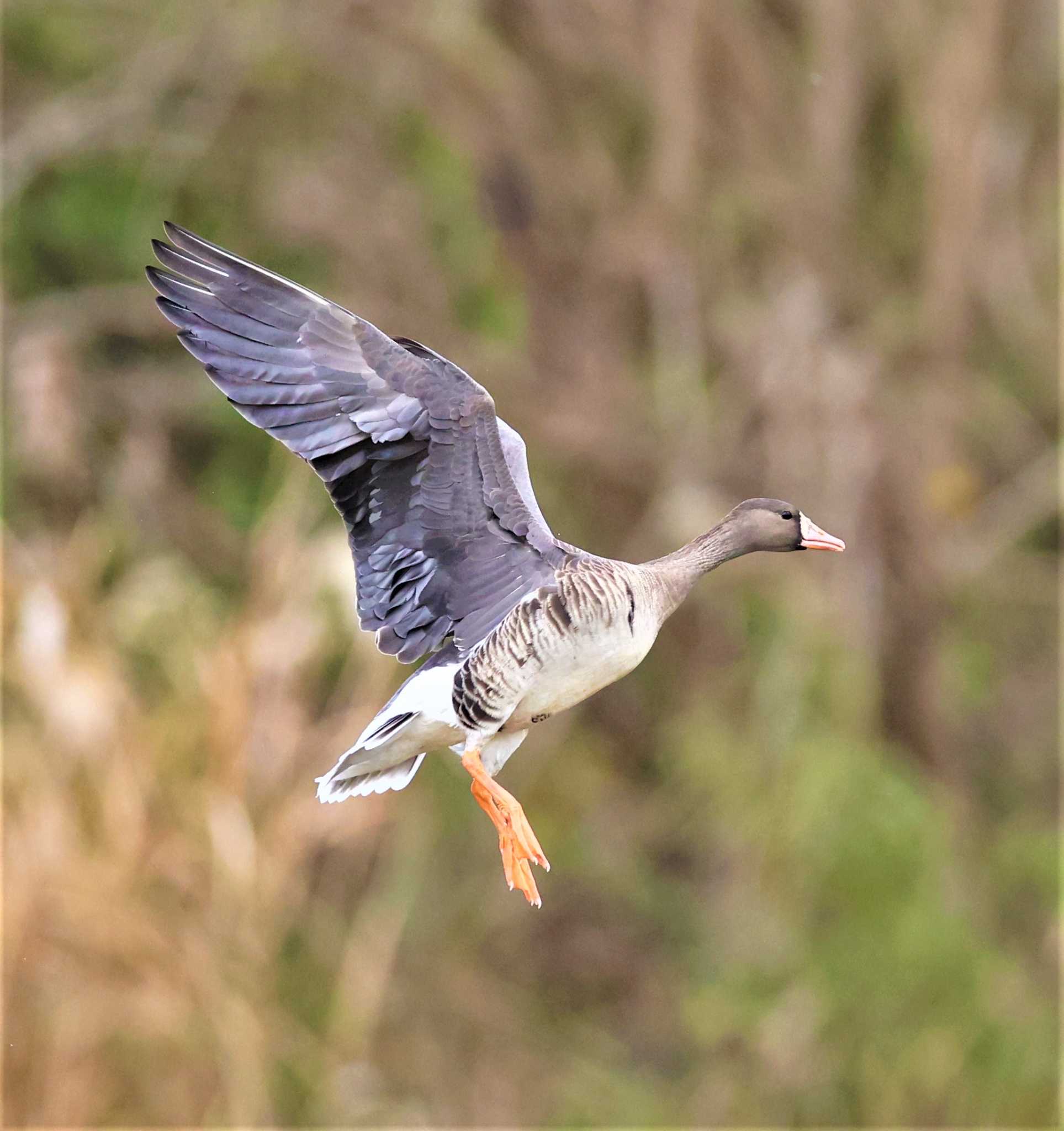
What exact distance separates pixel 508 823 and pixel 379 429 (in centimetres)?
89

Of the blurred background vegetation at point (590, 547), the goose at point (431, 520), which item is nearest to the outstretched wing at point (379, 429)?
the goose at point (431, 520)

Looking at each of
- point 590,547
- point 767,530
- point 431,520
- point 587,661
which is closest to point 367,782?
point 431,520

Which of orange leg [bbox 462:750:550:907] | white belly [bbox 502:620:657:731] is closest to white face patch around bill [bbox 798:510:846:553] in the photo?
white belly [bbox 502:620:657:731]

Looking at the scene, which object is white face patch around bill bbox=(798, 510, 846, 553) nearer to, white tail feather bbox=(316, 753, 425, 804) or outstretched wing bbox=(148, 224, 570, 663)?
outstretched wing bbox=(148, 224, 570, 663)

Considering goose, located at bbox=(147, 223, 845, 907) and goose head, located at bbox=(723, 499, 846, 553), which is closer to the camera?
goose, located at bbox=(147, 223, 845, 907)

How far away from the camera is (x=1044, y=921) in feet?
44.6

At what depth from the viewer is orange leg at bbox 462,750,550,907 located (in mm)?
4109

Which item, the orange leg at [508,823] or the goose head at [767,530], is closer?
the orange leg at [508,823]

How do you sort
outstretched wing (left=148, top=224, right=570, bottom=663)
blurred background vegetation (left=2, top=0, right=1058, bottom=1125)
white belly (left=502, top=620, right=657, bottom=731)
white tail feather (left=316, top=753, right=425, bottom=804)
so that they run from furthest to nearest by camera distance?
1. blurred background vegetation (left=2, top=0, right=1058, bottom=1125)
2. white tail feather (left=316, top=753, right=425, bottom=804)
3. outstretched wing (left=148, top=224, right=570, bottom=663)
4. white belly (left=502, top=620, right=657, bottom=731)

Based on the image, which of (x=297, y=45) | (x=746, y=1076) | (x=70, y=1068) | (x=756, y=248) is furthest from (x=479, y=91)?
(x=70, y=1068)

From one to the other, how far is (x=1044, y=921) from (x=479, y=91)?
690cm

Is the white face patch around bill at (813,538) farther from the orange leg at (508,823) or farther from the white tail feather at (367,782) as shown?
the white tail feather at (367,782)

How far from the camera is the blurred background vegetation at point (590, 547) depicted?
8.62 metres

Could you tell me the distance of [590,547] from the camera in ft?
44.3
